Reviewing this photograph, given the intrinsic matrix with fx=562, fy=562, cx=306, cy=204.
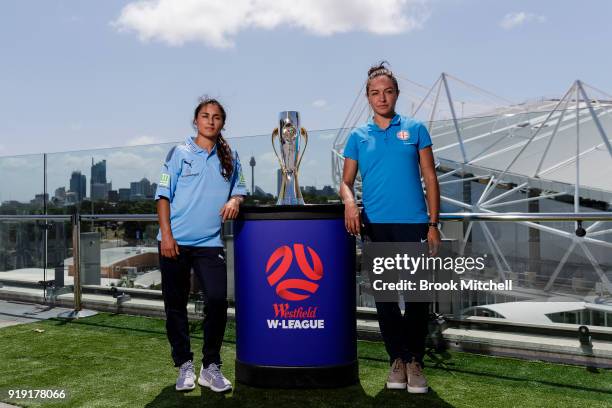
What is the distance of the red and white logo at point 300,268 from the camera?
2.93 m

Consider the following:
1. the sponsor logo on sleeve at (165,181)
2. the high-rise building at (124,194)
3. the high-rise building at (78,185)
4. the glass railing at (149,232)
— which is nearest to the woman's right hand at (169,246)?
the sponsor logo on sleeve at (165,181)

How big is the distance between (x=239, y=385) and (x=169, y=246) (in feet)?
3.01

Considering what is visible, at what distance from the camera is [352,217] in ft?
9.40

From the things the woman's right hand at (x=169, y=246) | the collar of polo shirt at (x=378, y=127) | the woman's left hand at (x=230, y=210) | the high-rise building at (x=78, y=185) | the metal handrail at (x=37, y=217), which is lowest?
the woman's right hand at (x=169, y=246)

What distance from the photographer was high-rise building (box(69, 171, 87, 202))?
719 cm

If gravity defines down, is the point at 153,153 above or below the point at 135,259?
above

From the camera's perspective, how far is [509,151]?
74.8 ft

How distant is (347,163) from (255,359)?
1.19 meters

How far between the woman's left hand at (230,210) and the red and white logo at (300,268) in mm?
300

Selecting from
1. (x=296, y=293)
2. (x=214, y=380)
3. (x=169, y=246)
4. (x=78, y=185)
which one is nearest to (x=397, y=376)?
(x=296, y=293)

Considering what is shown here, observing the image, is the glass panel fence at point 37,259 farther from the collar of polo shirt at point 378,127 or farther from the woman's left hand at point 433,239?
the woman's left hand at point 433,239

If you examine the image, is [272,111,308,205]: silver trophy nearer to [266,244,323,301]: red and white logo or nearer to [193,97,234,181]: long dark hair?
[193,97,234,181]: long dark hair

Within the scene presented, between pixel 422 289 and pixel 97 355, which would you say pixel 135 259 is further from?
pixel 422 289

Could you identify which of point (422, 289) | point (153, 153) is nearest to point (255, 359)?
point (422, 289)
